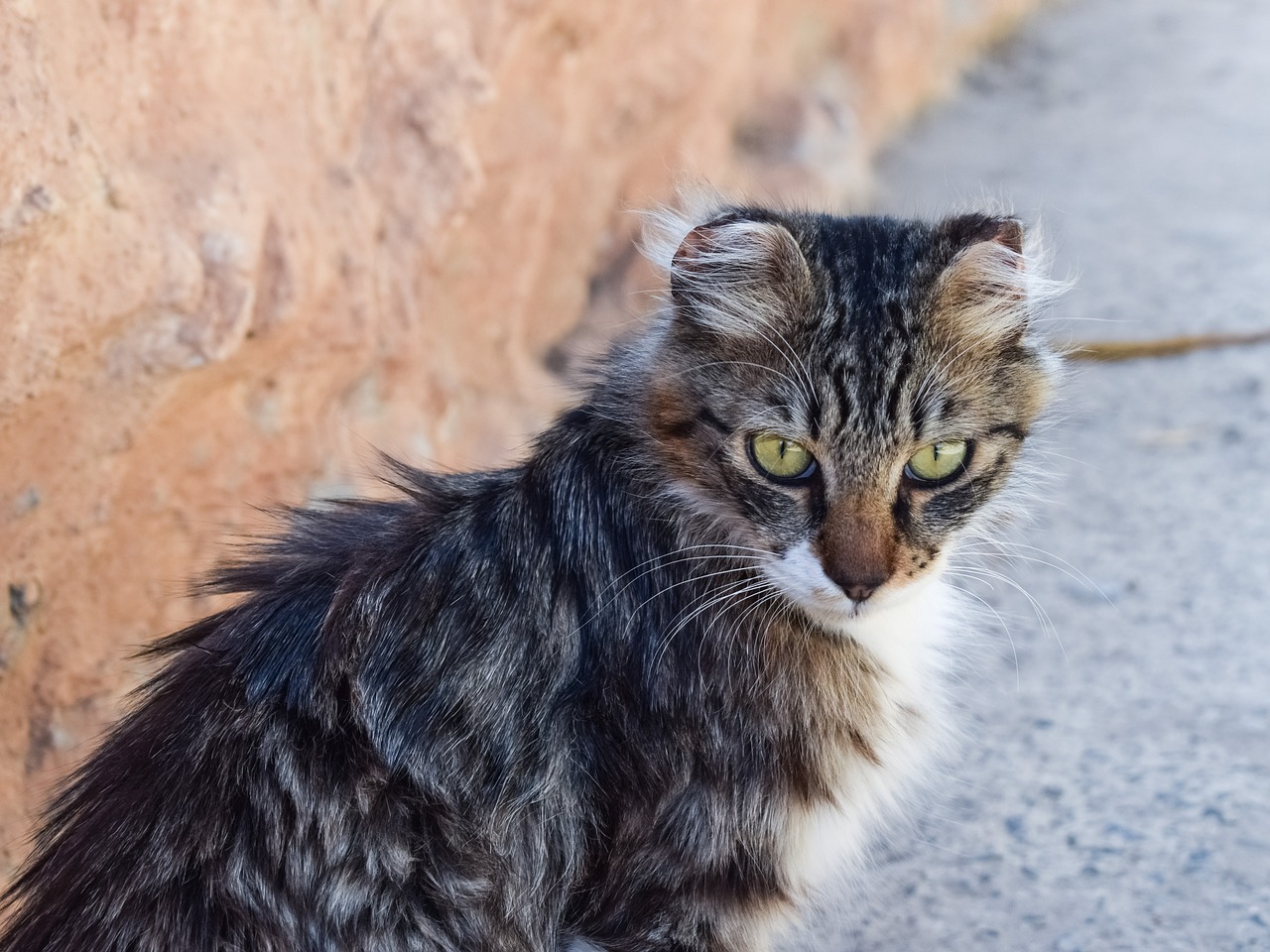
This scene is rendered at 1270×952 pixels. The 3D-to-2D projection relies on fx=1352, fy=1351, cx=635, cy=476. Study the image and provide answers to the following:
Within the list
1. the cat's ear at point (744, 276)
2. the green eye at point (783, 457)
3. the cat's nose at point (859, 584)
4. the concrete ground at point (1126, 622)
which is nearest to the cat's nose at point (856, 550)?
the cat's nose at point (859, 584)

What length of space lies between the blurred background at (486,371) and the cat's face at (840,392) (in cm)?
45

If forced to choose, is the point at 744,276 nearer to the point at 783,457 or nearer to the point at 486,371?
the point at 783,457

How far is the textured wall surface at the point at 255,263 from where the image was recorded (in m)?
3.29

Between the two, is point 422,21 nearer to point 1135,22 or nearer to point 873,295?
point 873,295

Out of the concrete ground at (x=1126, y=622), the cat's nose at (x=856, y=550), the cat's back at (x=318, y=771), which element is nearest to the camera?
the cat's back at (x=318, y=771)

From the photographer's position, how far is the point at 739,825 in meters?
2.68

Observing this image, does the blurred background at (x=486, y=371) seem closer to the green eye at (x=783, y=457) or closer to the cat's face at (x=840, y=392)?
the cat's face at (x=840, y=392)

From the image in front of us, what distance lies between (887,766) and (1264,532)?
106 inches

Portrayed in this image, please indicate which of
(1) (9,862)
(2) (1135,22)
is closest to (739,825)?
(1) (9,862)

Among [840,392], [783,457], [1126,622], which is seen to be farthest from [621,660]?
[1126,622]

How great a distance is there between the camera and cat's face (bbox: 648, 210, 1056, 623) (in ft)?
9.02

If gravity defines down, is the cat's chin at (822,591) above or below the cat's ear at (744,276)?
→ below

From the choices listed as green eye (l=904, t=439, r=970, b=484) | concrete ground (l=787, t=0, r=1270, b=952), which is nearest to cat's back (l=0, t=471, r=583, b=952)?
green eye (l=904, t=439, r=970, b=484)

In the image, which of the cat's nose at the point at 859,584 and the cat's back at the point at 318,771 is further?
the cat's nose at the point at 859,584
